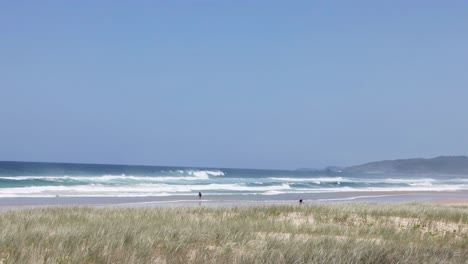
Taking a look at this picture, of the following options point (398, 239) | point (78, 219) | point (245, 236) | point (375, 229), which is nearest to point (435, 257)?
point (398, 239)

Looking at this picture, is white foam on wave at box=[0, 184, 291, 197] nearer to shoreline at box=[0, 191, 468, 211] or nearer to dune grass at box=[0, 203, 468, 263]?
shoreline at box=[0, 191, 468, 211]

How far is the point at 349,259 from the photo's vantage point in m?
7.83

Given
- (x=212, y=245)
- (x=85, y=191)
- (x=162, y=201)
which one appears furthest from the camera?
(x=85, y=191)

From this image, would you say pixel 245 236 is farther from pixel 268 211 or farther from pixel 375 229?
pixel 268 211

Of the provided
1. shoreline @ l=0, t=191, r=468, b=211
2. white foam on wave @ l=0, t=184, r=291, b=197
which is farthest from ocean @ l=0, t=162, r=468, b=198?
shoreline @ l=0, t=191, r=468, b=211

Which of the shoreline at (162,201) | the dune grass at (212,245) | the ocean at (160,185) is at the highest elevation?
the ocean at (160,185)

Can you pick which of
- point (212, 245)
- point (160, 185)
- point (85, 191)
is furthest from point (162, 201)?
point (212, 245)

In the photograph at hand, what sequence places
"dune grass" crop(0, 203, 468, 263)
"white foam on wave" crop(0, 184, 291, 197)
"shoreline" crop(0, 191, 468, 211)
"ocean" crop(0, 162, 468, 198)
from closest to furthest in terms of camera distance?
1. "dune grass" crop(0, 203, 468, 263)
2. "shoreline" crop(0, 191, 468, 211)
3. "white foam on wave" crop(0, 184, 291, 197)
4. "ocean" crop(0, 162, 468, 198)

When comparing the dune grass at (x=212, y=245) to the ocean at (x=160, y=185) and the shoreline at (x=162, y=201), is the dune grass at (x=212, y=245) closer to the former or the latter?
the shoreline at (x=162, y=201)

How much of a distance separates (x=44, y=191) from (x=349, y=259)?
3883cm

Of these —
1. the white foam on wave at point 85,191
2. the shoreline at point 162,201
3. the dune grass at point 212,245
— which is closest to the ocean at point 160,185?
the white foam on wave at point 85,191

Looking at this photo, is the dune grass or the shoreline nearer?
the dune grass

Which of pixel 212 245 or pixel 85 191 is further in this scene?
pixel 85 191

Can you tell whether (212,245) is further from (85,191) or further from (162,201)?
(85,191)
